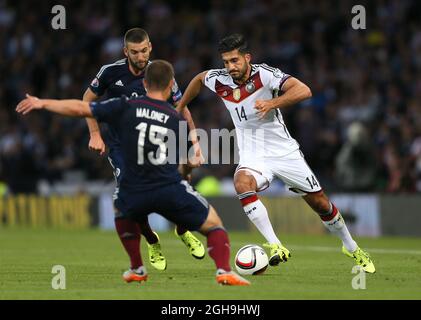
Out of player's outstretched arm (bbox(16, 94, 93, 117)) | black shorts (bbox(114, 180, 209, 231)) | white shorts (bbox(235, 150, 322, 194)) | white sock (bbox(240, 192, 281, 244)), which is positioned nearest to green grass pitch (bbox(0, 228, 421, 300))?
white sock (bbox(240, 192, 281, 244))

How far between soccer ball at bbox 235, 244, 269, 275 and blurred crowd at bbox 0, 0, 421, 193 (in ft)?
26.9

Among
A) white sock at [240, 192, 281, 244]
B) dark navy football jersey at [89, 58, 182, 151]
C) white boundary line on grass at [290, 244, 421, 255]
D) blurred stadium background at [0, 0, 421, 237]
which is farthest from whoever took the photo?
blurred stadium background at [0, 0, 421, 237]

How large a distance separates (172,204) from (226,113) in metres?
13.8

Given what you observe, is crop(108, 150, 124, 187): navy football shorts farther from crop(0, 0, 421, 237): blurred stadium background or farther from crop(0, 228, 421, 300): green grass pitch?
crop(0, 0, 421, 237): blurred stadium background

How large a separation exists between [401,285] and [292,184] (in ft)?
7.53

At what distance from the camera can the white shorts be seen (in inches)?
456

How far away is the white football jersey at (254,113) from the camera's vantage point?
1161 cm

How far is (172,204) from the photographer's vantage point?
356 inches

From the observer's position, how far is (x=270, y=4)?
24.6 metres

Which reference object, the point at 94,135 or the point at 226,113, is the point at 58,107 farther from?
the point at 226,113

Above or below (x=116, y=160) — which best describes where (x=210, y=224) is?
below

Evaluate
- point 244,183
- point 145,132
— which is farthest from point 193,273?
point 145,132
